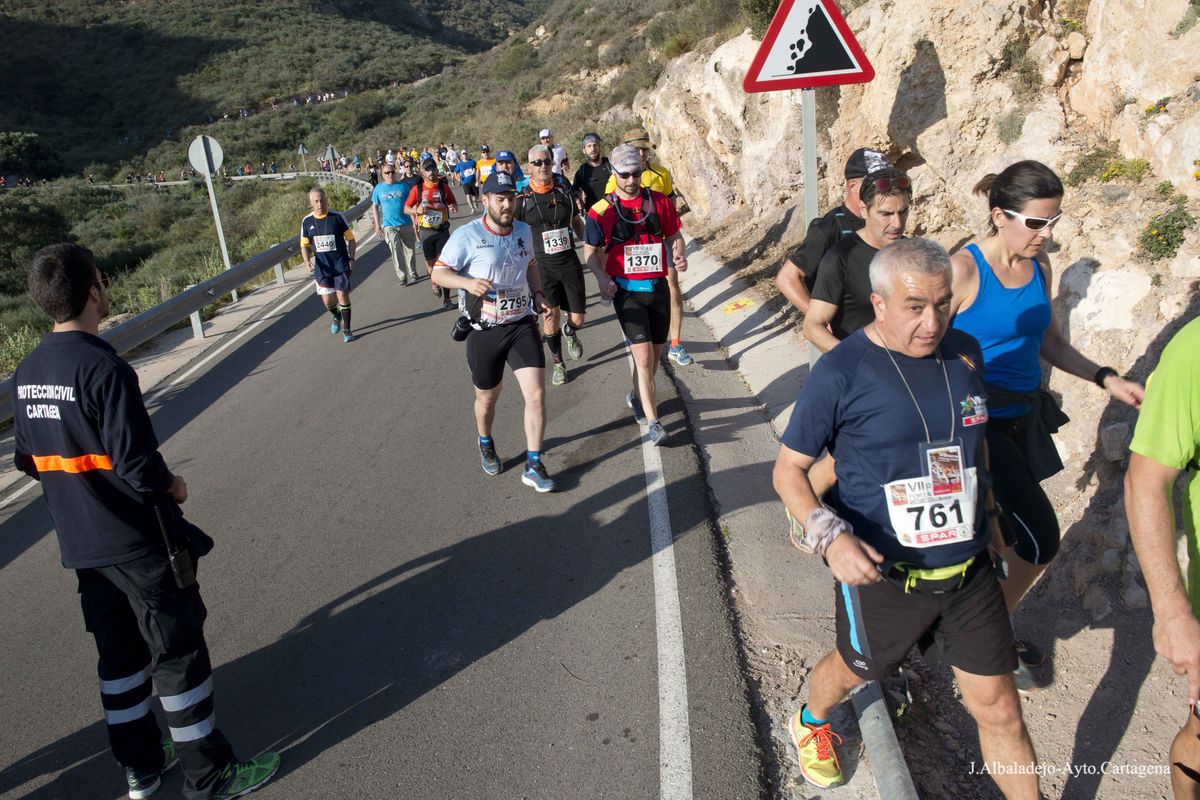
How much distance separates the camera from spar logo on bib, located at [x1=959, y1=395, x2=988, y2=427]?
8.88 feet

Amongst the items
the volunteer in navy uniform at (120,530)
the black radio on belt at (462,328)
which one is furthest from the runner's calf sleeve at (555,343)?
the volunteer in navy uniform at (120,530)

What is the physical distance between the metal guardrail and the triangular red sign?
620 centimetres

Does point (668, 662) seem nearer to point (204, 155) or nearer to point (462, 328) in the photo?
point (462, 328)

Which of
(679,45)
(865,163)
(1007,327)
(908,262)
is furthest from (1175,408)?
(679,45)

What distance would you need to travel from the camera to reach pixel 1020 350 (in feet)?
11.4

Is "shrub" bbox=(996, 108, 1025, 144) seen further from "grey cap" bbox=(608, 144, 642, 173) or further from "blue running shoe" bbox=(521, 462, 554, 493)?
"blue running shoe" bbox=(521, 462, 554, 493)

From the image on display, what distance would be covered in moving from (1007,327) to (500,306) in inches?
131

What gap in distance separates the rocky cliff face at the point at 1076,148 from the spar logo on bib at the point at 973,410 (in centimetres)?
157

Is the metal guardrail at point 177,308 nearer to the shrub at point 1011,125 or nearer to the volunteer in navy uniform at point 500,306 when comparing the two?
the volunteer in navy uniform at point 500,306

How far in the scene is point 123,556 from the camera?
3.18 m

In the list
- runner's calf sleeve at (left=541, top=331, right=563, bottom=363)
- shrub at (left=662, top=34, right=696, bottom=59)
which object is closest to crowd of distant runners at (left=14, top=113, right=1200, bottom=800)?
runner's calf sleeve at (left=541, top=331, right=563, bottom=363)

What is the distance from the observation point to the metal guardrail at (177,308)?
30.8ft

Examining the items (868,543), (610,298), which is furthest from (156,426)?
(868,543)

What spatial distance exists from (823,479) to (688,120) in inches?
547
